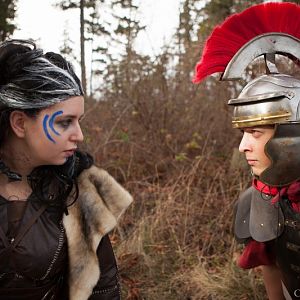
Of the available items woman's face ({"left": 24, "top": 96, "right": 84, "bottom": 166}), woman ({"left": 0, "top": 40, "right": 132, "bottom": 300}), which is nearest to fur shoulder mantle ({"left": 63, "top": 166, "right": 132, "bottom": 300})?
woman ({"left": 0, "top": 40, "right": 132, "bottom": 300})

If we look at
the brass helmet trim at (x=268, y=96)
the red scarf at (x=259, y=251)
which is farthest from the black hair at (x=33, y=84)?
the red scarf at (x=259, y=251)

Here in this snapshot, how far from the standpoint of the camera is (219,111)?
6.06 meters

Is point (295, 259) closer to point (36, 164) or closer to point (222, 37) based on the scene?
point (222, 37)

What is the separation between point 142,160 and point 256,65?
2024mm

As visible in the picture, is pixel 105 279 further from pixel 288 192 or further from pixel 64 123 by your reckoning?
pixel 288 192

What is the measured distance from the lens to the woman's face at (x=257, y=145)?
1847 millimetres

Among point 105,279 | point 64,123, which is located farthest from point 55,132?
point 105,279

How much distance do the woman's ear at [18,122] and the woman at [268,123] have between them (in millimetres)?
940

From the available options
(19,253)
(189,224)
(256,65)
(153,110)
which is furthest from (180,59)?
(19,253)

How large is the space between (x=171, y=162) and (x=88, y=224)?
3.84m

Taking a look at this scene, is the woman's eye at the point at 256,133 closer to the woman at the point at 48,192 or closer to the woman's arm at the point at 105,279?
the woman at the point at 48,192

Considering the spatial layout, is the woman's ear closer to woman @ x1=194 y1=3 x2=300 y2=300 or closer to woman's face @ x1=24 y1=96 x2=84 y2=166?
woman's face @ x1=24 y1=96 x2=84 y2=166

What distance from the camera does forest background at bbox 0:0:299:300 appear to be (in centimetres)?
353

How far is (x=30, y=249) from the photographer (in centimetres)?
149
